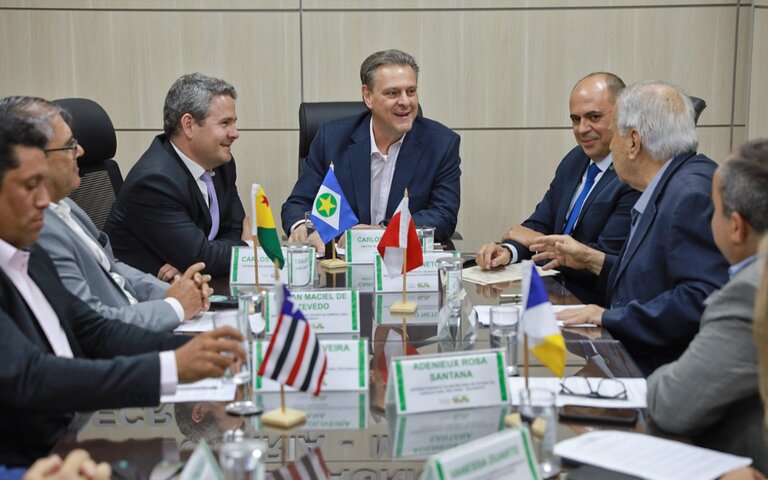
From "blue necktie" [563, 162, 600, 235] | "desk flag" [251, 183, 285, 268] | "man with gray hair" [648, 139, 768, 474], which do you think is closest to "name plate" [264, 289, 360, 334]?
"desk flag" [251, 183, 285, 268]

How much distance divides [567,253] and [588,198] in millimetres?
512

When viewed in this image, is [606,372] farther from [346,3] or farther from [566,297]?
[346,3]

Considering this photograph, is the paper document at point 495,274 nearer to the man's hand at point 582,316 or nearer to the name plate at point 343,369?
the man's hand at point 582,316

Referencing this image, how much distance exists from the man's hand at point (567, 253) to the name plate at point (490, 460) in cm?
185

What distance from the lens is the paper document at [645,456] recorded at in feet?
5.50

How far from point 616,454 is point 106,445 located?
976 mm

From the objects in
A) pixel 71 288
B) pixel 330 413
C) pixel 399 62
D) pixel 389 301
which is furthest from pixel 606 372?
pixel 399 62

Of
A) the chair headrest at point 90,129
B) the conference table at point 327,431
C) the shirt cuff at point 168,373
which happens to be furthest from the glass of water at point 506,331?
the chair headrest at point 90,129

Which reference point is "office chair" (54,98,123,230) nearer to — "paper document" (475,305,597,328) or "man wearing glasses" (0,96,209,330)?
"man wearing glasses" (0,96,209,330)

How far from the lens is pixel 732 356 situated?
190 cm

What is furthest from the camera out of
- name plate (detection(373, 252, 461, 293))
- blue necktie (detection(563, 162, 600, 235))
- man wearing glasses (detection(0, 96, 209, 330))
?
blue necktie (detection(563, 162, 600, 235))

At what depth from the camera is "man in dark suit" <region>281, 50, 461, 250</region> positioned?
4.40 metres

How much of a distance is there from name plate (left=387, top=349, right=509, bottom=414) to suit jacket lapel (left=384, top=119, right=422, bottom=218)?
240 cm

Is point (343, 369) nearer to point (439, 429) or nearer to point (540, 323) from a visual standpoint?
point (439, 429)
